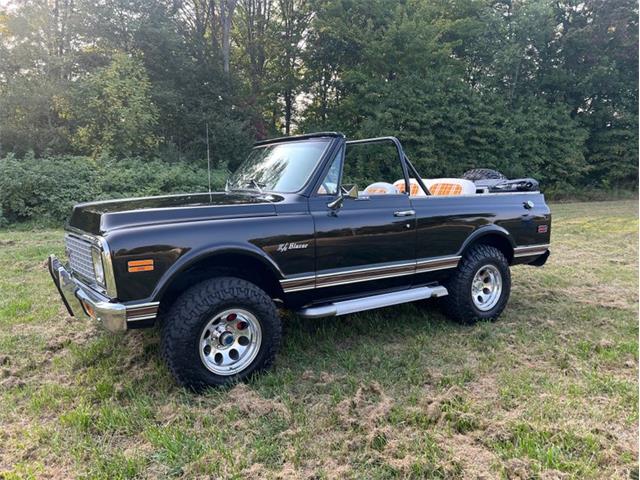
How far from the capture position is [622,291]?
5613 millimetres

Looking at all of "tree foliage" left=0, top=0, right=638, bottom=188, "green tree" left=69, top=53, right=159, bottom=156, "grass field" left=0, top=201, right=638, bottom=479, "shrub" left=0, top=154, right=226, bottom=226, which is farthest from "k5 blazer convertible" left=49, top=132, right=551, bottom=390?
"tree foliage" left=0, top=0, right=638, bottom=188

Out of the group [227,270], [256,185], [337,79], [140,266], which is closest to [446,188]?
[256,185]

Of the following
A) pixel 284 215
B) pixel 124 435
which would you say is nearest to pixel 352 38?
pixel 284 215

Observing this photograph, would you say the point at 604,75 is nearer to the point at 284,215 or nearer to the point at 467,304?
the point at 467,304

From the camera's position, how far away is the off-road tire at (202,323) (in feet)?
9.87

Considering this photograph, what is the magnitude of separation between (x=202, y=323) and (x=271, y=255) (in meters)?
0.68

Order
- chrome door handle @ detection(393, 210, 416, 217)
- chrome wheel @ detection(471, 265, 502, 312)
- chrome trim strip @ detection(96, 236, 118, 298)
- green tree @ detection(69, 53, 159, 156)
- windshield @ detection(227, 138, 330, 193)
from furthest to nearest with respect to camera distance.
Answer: green tree @ detection(69, 53, 159, 156)
chrome wheel @ detection(471, 265, 502, 312)
chrome door handle @ detection(393, 210, 416, 217)
windshield @ detection(227, 138, 330, 193)
chrome trim strip @ detection(96, 236, 118, 298)

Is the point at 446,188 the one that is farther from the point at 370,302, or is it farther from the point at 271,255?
the point at 271,255

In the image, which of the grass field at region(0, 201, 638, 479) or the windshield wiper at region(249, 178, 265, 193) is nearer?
the grass field at region(0, 201, 638, 479)

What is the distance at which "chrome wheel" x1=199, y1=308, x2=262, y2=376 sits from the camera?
3.17 meters

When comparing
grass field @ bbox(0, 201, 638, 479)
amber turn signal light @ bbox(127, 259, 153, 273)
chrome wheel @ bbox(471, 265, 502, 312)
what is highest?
amber turn signal light @ bbox(127, 259, 153, 273)

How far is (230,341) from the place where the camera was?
3.28 meters

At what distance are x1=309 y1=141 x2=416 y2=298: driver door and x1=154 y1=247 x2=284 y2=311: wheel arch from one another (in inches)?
15.5

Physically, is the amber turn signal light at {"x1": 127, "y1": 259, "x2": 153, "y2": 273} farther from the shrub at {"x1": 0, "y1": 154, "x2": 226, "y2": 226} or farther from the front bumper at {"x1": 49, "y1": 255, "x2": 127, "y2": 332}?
the shrub at {"x1": 0, "y1": 154, "x2": 226, "y2": 226}
